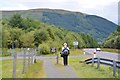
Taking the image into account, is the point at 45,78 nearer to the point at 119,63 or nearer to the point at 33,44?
the point at 119,63

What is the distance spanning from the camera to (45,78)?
16578 mm

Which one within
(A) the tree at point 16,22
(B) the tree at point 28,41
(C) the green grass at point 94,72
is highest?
(A) the tree at point 16,22

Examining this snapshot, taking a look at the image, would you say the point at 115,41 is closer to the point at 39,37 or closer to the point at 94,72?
the point at 39,37

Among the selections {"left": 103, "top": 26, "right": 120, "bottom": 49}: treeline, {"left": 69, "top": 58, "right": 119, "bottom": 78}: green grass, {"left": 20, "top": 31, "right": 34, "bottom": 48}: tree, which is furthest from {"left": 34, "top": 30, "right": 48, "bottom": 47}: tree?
{"left": 69, "top": 58, "right": 119, "bottom": 78}: green grass

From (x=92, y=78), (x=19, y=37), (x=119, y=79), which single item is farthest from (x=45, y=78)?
(x=19, y=37)

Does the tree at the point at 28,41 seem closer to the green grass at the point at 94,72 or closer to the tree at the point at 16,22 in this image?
the tree at the point at 16,22

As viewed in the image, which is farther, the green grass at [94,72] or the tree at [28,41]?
the tree at [28,41]

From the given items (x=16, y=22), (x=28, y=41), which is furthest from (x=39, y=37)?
(x=16, y=22)

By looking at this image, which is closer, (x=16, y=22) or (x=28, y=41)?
(x=28, y=41)

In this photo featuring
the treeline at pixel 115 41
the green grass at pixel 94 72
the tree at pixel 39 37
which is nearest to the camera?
the green grass at pixel 94 72

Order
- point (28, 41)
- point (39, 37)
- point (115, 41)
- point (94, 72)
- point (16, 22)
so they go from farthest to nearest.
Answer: point (16, 22) < point (115, 41) < point (39, 37) < point (28, 41) < point (94, 72)

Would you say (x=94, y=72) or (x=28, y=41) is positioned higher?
(x=28, y=41)

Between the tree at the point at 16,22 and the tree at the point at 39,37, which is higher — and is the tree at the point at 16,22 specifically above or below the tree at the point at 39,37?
above

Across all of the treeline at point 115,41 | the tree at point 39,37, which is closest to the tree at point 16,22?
the treeline at point 115,41
